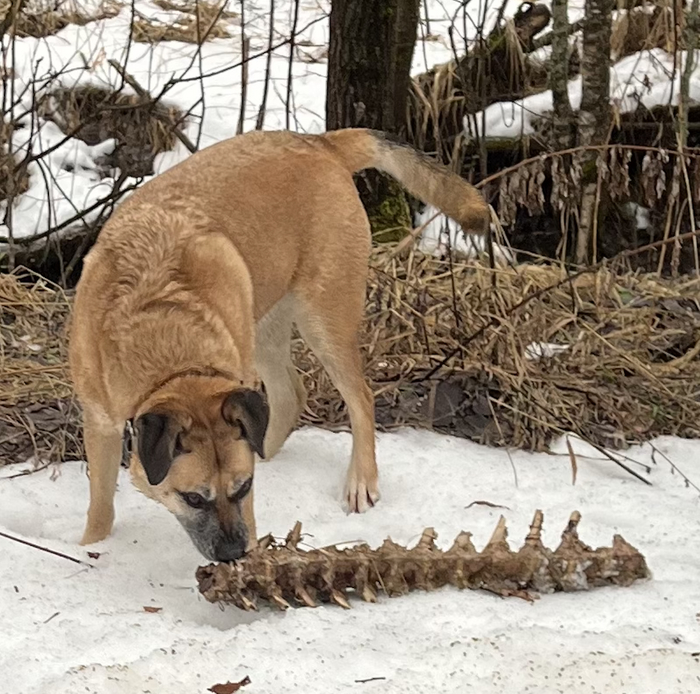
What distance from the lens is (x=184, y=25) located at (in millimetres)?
9242

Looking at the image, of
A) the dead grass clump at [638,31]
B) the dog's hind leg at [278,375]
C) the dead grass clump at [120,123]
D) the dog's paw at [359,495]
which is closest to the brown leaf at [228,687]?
the dog's paw at [359,495]

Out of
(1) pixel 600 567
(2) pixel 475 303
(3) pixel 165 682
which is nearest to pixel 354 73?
(2) pixel 475 303

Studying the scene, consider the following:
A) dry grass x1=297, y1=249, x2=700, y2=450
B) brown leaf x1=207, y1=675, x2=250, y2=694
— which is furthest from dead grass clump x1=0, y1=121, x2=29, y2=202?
brown leaf x1=207, y1=675, x2=250, y2=694

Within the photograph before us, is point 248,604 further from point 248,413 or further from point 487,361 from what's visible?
point 487,361

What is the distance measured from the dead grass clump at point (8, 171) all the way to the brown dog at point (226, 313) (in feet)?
7.58

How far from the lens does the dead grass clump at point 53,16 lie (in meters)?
8.25

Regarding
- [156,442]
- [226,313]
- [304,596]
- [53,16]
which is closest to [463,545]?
[304,596]

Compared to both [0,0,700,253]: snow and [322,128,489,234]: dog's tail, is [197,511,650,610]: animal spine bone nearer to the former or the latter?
[322,128,489,234]: dog's tail

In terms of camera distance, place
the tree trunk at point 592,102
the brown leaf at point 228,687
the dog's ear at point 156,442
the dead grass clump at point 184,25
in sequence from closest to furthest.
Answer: the brown leaf at point 228,687
the dog's ear at point 156,442
the tree trunk at point 592,102
the dead grass clump at point 184,25

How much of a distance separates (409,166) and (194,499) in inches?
80.5

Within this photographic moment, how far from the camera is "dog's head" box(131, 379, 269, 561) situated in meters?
3.25

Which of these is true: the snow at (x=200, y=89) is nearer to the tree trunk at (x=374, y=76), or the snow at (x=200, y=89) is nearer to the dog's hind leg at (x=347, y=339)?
the tree trunk at (x=374, y=76)

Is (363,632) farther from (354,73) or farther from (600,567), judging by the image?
(354,73)

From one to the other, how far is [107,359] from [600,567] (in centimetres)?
190
